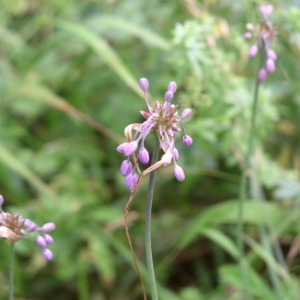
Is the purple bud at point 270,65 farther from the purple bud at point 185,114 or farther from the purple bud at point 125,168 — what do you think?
the purple bud at point 125,168

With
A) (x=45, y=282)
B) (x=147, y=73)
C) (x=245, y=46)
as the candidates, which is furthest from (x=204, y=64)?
(x=45, y=282)

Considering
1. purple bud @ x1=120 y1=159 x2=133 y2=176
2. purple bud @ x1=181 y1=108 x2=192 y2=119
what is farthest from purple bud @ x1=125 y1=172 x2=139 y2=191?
purple bud @ x1=181 y1=108 x2=192 y2=119

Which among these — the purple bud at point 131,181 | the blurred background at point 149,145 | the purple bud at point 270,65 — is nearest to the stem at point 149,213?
the purple bud at point 131,181

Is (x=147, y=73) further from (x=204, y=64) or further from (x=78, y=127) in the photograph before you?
(x=204, y=64)

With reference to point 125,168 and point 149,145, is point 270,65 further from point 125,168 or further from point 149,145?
point 149,145

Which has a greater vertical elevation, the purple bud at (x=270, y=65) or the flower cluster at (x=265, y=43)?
the flower cluster at (x=265, y=43)

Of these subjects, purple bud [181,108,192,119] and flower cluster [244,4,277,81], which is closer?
purple bud [181,108,192,119]

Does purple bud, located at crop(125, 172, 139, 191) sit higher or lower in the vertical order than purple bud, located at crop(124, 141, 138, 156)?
lower

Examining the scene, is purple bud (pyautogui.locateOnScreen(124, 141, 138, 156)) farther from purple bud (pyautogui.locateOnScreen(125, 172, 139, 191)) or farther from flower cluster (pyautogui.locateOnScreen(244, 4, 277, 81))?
flower cluster (pyautogui.locateOnScreen(244, 4, 277, 81))
